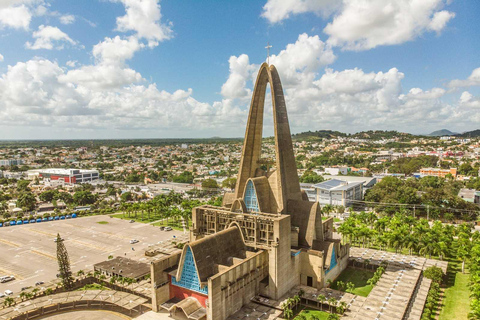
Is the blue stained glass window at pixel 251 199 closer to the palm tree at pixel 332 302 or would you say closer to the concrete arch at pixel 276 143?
the concrete arch at pixel 276 143

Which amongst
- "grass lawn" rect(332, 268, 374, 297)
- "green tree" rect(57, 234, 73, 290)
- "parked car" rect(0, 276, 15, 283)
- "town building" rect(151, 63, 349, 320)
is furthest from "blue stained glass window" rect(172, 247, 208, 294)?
"parked car" rect(0, 276, 15, 283)

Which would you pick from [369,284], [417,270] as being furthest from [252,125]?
[417,270]

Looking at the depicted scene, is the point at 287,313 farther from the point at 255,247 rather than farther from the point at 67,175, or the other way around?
the point at 67,175

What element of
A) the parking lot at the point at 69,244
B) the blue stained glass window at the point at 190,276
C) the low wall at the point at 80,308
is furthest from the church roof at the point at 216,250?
the parking lot at the point at 69,244

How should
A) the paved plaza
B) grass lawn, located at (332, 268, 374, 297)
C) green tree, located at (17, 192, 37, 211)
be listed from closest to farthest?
the paved plaza < grass lawn, located at (332, 268, 374, 297) < green tree, located at (17, 192, 37, 211)

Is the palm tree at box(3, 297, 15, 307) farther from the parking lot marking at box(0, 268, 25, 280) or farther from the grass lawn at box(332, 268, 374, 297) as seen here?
the grass lawn at box(332, 268, 374, 297)

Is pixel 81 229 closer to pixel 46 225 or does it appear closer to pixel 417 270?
pixel 46 225

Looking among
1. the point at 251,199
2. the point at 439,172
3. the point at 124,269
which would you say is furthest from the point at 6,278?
the point at 439,172
